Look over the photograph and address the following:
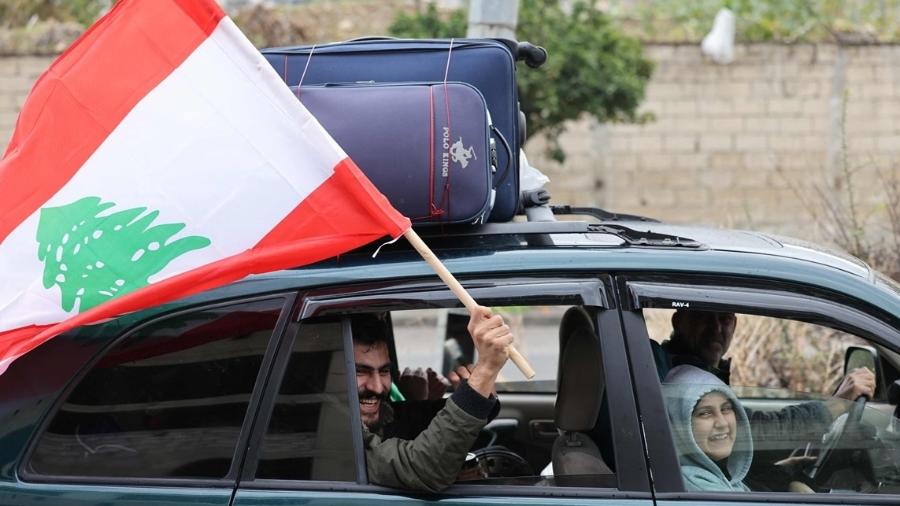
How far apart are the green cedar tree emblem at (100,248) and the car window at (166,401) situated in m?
0.16

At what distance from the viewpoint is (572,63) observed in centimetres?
1066

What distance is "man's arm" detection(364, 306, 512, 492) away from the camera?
2.69 metres

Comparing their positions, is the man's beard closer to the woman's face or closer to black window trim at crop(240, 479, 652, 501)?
black window trim at crop(240, 479, 652, 501)

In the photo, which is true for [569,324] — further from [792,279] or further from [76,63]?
[76,63]

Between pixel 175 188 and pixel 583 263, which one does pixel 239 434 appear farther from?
pixel 583 263

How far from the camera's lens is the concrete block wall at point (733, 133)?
48.8ft

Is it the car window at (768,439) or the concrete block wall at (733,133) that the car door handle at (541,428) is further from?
the concrete block wall at (733,133)

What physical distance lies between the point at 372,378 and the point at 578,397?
588 millimetres

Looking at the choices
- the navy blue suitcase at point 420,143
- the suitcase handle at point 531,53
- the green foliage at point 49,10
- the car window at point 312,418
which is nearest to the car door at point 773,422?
the navy blue suitcase at point 420,143

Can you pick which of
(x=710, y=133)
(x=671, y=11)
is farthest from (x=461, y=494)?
(x=671, y=11)

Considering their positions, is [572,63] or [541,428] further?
[572,63]

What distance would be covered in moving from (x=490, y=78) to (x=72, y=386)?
141cm

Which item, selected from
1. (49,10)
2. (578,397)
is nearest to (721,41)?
(49,10)

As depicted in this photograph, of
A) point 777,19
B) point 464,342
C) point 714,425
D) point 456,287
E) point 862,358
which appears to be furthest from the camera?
point 777,19
